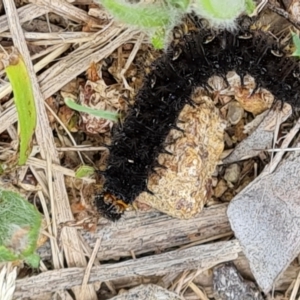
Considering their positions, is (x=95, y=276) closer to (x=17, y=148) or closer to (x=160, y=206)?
(x=160, y=206)

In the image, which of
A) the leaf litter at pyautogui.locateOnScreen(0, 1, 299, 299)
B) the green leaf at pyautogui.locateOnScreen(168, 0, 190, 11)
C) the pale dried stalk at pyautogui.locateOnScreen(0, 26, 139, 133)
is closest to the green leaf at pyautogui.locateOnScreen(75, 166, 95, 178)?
the leaf litter at pyautogui.locateOnScreen(0, 1, 299, 299)

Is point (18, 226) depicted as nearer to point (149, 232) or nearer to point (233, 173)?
point (149, 232)

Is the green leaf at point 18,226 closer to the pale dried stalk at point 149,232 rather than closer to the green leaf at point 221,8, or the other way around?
the pale dried stalk at point 149,232

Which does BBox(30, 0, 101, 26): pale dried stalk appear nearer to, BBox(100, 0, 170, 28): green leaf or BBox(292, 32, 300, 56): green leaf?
BBox(100, 0, 170, 28): green leaf

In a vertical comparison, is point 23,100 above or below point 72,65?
below

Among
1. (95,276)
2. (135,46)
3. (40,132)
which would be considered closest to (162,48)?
(135,46)

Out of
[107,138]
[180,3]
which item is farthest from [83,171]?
[180,3]
